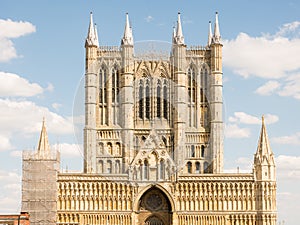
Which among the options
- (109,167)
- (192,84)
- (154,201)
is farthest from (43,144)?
(192,84)

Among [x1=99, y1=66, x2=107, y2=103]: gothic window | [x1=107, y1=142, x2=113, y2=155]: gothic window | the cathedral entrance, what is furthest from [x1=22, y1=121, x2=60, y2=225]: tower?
[x1=99, y1=66, x2=107, y2=103]: gothic window

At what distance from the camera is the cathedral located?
3275 inches

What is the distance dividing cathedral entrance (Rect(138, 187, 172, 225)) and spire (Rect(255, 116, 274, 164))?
38.5ft

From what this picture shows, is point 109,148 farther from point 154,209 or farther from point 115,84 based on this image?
point 154,209

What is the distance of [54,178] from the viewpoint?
8231 centimetres

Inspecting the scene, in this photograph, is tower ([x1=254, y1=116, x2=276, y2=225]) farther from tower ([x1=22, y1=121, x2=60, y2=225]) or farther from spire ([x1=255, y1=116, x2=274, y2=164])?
tower ([x1=22, y1=121, x2=60, y2=225])

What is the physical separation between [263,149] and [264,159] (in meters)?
1.48

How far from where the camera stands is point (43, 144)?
3423 inches

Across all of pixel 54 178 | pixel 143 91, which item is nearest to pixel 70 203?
pixel 54 178

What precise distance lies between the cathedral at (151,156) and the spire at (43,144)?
12 centimetres

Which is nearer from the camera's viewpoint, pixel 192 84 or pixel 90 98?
pixel 90 98

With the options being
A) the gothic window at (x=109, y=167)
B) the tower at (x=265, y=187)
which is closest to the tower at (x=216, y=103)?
the tower at (x=265, y=187)

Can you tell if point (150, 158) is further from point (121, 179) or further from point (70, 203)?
point (70, 203)

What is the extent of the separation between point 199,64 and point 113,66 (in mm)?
10634
